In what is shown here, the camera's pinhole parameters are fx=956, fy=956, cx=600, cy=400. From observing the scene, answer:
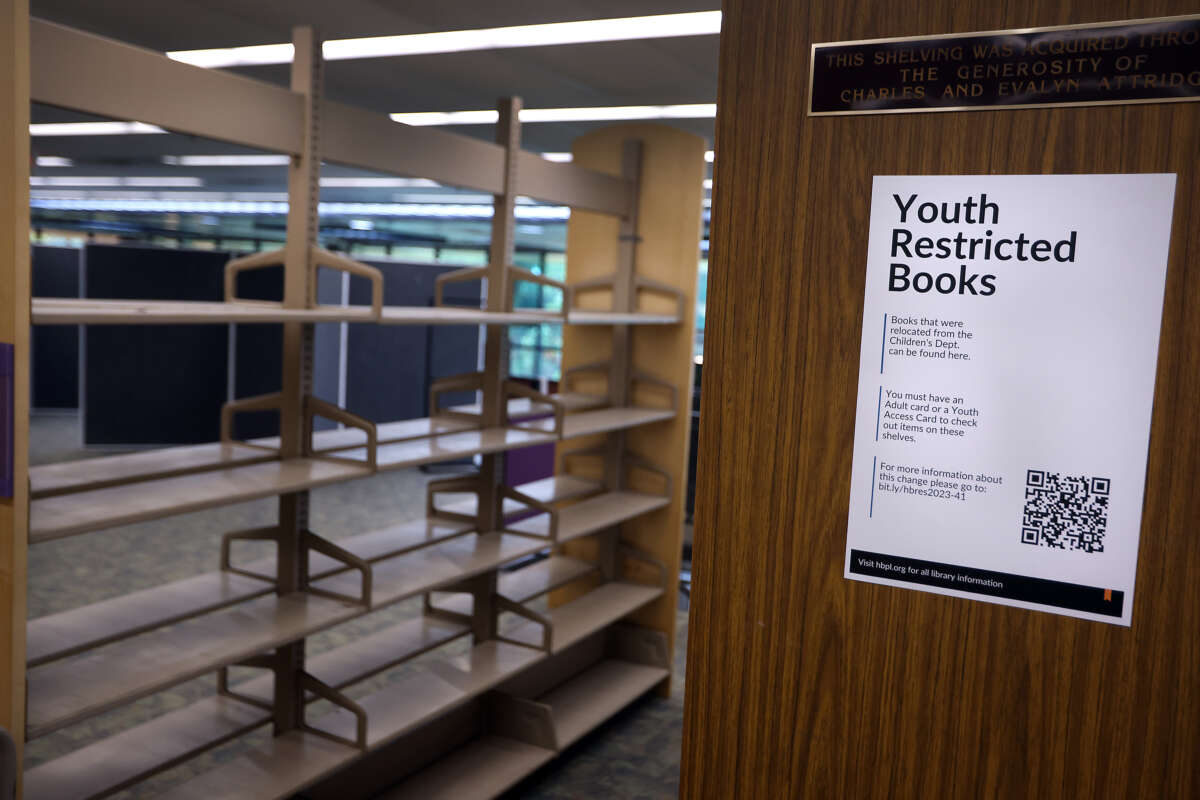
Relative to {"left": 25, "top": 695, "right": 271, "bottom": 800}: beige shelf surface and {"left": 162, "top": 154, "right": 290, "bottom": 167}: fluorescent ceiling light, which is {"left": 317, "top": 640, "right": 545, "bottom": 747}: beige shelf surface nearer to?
{"left": 25, "top": 695, "right": 271, "bottom": 800}: beige shelf surface

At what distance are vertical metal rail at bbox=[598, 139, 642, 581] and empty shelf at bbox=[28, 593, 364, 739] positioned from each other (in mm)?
2017

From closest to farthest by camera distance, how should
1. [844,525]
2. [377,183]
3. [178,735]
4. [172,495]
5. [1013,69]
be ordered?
[1013,69], [844,525], [172,495], [178,735], [377,183]

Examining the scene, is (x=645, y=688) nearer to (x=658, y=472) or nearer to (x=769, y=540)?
(x=658, y=472)

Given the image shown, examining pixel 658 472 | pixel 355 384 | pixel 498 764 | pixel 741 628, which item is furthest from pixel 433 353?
pixel 741 628

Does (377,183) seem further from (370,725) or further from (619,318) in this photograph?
(370,725)

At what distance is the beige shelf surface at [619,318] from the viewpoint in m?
3.83

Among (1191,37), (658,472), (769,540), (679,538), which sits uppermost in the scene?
(1191,37)

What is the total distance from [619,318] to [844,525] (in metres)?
2.43

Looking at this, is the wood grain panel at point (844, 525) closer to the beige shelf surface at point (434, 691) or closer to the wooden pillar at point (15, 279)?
the wooden pillar at point (15, 279)

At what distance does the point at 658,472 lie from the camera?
4.61m

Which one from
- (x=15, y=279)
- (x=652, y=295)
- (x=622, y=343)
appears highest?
(x=652, y=295)

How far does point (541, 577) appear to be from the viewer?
4.38 meters

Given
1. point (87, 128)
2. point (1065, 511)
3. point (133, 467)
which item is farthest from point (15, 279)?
point (87, 128)

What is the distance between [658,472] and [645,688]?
1.01 metres
